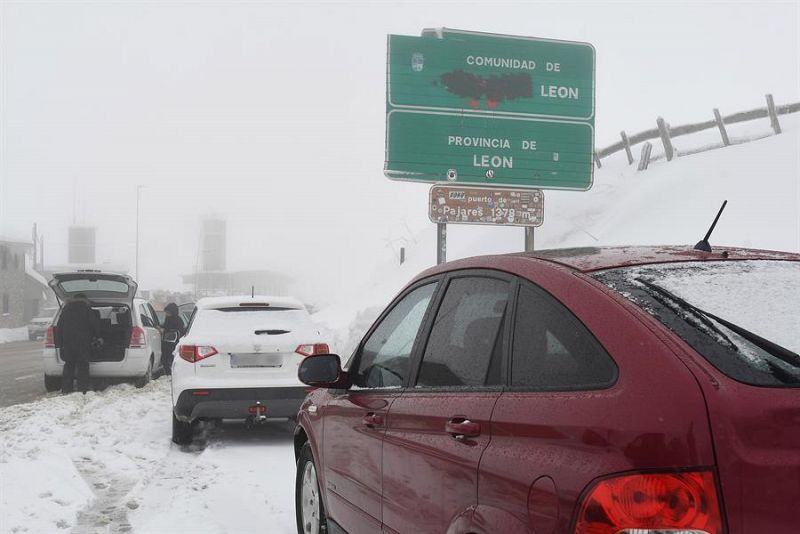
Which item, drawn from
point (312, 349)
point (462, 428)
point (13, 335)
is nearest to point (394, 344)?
point (462, 428)

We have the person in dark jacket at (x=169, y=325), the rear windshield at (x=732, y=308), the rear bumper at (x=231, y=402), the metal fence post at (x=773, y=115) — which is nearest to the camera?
the rear windshield at (x=732, y=308)

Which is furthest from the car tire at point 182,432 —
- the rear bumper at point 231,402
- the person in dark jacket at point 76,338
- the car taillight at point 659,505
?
the car taillight at point 659,505

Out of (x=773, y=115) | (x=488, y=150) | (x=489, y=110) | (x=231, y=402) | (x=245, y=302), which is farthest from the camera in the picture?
(x=773, y=115)

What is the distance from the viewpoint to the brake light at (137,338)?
1305 cm

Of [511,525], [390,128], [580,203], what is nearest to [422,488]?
[511,525]

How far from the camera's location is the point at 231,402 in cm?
817

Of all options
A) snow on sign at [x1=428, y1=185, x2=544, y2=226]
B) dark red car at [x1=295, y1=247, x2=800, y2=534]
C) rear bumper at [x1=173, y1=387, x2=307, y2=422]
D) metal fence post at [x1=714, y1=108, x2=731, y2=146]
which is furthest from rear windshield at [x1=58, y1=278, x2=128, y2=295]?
metal fence post at [x1=714, y1=108, x2=731, y2=146]

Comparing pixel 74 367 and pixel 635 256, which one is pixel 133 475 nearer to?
pixel 635 256

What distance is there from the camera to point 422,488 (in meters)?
2.80

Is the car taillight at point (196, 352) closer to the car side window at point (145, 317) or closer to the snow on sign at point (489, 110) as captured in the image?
the car side window at point (145, 317)

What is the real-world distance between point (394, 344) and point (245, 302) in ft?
17.8

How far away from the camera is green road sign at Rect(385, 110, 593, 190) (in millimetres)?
14453

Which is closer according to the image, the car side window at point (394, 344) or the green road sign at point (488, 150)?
the car side window at point (394, 344)

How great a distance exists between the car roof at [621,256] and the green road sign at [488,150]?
38.1 feet
